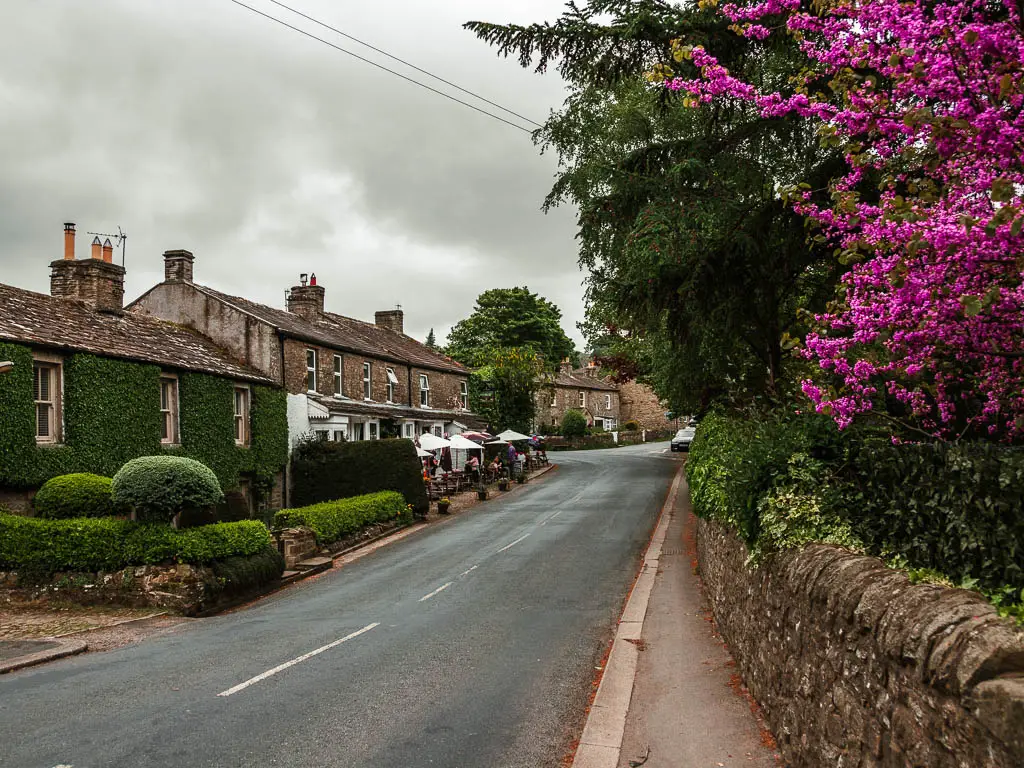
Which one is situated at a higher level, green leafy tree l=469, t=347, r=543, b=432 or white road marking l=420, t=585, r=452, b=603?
green leafy tree l=469, t=347, r=543, b=432

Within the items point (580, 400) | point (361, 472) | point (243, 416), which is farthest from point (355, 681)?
point (580, 400)

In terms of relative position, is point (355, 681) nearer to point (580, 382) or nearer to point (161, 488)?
point (161, 488)

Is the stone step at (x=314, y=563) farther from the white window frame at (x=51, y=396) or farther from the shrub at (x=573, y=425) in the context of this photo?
the shrub at (x=573, y=425)

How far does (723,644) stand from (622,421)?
8109cm

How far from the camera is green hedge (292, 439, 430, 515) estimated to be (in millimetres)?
27156

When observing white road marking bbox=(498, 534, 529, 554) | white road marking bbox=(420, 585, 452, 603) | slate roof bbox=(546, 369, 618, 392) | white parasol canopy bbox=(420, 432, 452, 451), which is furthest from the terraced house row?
slate roof bbox=(546, 369, 618, 392)

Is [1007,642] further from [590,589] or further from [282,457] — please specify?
[282,457]

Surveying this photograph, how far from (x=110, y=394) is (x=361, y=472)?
9578 mm

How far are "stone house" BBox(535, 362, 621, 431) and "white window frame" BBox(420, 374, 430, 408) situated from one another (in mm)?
27612

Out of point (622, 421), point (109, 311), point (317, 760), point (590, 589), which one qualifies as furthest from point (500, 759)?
point (622, 421)

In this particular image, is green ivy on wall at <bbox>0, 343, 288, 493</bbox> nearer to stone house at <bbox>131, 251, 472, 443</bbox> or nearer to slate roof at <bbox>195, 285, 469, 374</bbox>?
stone house at <bbox>131, 251, 472, 443</bbox>

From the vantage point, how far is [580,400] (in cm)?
8138

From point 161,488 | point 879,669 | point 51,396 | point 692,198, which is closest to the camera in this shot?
point 879,669

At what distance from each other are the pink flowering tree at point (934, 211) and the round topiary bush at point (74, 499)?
13.5 metres
